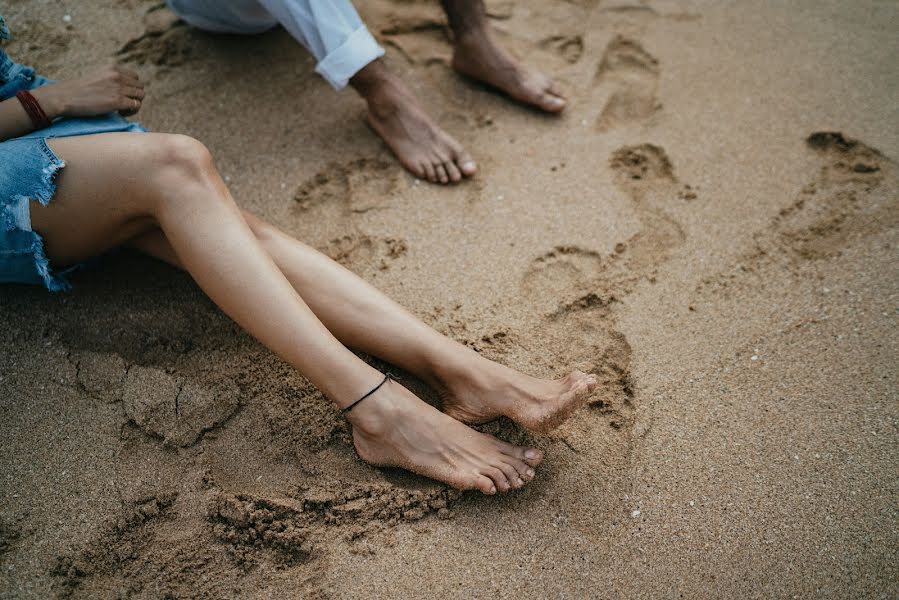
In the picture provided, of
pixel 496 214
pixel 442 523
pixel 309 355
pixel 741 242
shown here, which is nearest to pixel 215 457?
pixel 309 355

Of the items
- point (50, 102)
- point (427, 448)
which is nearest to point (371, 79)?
point (50, 102)

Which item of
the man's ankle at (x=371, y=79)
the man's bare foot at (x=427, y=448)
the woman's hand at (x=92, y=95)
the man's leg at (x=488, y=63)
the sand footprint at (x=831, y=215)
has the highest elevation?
the woman's hand at (x=92, y=95)

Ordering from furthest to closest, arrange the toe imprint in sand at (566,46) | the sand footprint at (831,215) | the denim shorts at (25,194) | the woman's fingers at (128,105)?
1. the toe imprint in sand at (566,46)
2. the sand footprint at (831,215)
3. the woman's fingers at (128,105)
4. the denim shorts at (25,194)

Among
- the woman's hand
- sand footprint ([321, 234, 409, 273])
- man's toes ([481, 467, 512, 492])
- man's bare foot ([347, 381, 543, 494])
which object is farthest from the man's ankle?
man's toes ([481, 467, 512, 492])

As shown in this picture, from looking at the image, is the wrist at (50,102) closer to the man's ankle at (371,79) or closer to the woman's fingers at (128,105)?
the woman's fingers at (128,105)

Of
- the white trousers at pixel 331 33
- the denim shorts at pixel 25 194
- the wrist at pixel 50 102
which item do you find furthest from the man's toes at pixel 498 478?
the wrist at pixel 50 102

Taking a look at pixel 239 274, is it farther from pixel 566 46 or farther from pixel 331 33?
pixel 566 46

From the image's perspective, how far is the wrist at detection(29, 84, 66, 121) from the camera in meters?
1.45

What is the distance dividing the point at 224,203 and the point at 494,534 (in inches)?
34.7

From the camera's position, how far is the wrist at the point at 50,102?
1.45 metres

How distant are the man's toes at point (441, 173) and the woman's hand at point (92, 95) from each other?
0.79m

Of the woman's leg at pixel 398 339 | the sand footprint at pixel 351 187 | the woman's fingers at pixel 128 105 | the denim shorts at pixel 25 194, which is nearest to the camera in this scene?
the denim shorts at pixel 25 194

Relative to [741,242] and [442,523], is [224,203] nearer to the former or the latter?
[442,523]

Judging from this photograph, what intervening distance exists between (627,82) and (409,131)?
0.76m
